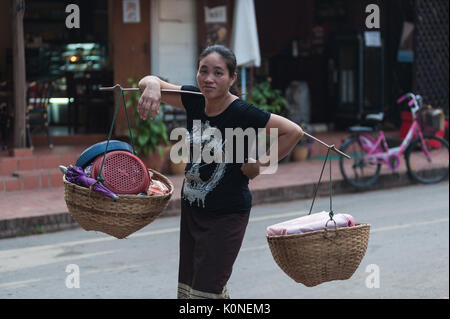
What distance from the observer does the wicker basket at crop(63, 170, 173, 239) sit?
3492 mm

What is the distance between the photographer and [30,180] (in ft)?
33.0

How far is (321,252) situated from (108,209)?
0.97 metres

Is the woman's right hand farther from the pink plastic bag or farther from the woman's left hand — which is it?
the pink plastic bag

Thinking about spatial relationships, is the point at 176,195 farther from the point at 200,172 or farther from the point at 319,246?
the point at 319,246

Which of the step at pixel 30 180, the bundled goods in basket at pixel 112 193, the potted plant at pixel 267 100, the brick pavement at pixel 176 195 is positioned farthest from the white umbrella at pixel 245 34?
the bundled goods in basket at pixel 112 193

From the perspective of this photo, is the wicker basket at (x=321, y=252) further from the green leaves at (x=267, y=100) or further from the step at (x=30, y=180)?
the green leaves at (x=267, y=100)

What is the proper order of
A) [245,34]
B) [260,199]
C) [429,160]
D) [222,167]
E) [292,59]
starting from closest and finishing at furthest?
[222,167]
[260,199]
[429,160]
[245,34]
[292,59]

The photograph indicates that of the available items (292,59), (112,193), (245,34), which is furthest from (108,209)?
(292,59)

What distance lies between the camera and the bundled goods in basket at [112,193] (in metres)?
3.50

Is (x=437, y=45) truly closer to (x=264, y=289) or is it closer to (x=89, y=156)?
(x=264, y=289)

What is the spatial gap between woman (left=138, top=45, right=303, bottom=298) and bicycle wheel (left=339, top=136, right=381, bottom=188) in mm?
7246

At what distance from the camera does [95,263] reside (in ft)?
22.4

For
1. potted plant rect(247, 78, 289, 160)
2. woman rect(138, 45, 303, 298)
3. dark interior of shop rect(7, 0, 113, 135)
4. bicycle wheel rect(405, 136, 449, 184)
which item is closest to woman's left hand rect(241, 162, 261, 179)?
woman rect(138, 45, 303, 298)
